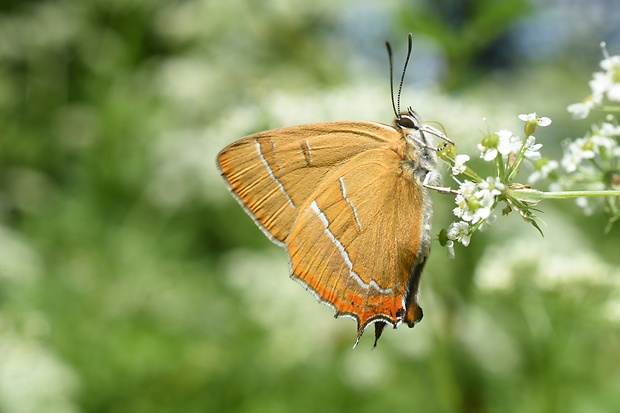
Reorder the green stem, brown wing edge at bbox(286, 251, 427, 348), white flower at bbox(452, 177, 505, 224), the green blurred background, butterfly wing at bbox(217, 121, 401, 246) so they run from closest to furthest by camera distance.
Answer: the green stem → white flower at bbox(452, 177, 505, 224) → brown wing edge at bbox(286, 251, 427, 348) → butterfly wing at bbox(217, 121, 401, 246) → the green blurred background

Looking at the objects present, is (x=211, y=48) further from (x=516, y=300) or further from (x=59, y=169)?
(x=516, y=300)

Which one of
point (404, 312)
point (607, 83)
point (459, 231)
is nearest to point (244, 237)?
point (404, 312)

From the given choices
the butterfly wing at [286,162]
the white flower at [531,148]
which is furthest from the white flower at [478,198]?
the butterfly wing at [286,162]

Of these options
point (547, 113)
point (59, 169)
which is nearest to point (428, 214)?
point (547, 113)

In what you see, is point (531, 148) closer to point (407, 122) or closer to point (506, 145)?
point (506, 145)

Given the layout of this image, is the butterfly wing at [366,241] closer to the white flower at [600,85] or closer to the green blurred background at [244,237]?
the green blurred background at [244,237]

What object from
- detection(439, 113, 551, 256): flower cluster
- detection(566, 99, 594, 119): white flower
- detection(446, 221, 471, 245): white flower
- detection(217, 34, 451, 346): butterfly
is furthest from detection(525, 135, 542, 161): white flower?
detection(217, 34, 451, 346): butterfly

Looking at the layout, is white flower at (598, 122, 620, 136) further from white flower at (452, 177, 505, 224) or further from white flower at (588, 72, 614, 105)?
white flower at (452, 177, 505, 224)
